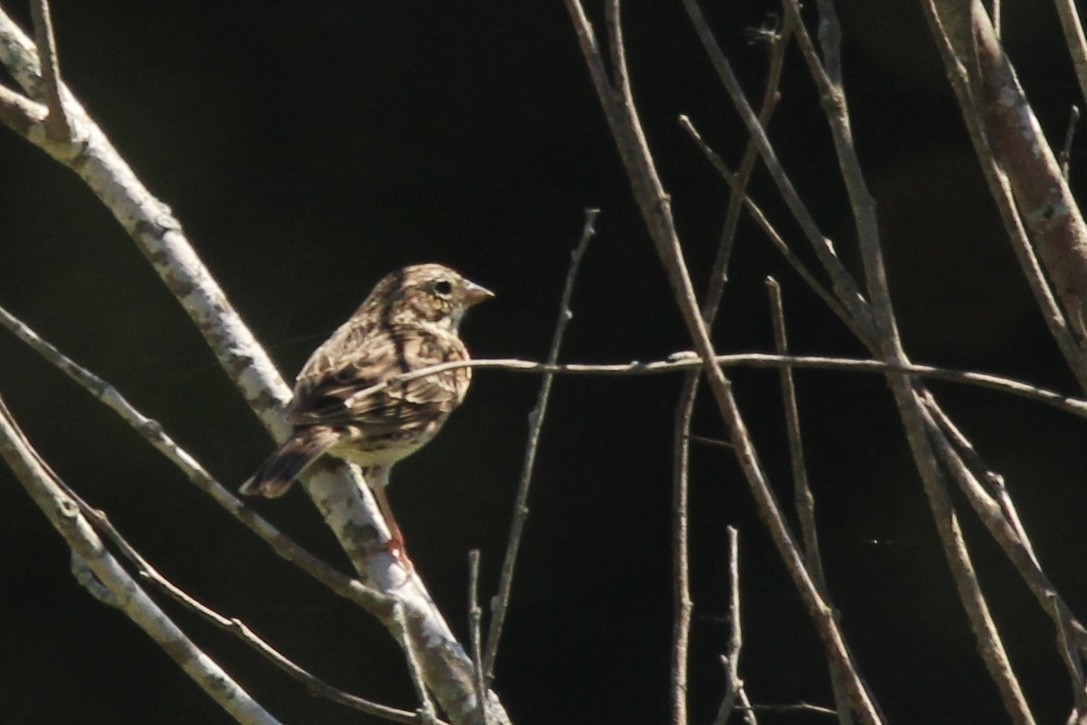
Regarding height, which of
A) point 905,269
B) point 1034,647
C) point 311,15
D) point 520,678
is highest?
point 311,15

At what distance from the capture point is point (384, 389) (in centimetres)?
327

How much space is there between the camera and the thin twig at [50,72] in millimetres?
2258

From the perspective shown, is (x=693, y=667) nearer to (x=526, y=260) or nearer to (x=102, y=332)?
(x=526, y=260)

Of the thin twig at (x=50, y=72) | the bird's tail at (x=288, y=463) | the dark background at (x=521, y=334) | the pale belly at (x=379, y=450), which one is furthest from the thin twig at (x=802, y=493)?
the dark background at (x=521, y=334)

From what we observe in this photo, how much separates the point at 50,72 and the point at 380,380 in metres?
1.57

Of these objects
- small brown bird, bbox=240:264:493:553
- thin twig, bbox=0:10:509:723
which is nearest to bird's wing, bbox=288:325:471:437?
small brown bird, bbox=240:264:493:553

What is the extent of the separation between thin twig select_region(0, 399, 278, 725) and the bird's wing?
4.26ft

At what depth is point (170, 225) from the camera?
9.32 feet

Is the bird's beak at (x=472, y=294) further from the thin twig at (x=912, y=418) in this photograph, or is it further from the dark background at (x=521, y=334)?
the thin twig at (x=912, y=418)

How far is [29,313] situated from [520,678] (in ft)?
6.60

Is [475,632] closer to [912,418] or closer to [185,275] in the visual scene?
[912,418]

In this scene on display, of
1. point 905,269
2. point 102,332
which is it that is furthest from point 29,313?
point 905,269

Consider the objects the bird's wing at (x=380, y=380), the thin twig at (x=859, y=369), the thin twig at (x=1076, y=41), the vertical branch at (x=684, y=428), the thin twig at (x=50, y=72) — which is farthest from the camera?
the bird's wing at (x=380, y=380)

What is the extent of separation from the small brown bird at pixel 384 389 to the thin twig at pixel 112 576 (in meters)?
0.81
